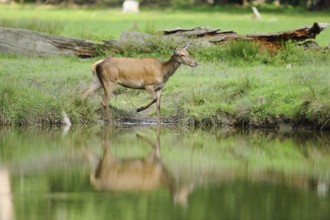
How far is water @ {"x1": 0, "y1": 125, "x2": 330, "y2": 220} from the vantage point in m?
13.5

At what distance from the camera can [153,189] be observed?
15.1 m

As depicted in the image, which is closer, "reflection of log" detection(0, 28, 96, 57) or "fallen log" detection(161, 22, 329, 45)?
"fallen log" detection(161, 22, 329, 45)

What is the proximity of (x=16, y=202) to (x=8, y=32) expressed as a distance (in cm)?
1484

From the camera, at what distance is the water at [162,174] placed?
13.5m

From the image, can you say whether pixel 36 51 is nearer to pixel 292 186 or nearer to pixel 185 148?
pixel 185 148

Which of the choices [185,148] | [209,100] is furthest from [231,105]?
[185,148]

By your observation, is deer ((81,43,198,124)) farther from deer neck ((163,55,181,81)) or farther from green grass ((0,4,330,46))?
green grass ((0,4,330,46))

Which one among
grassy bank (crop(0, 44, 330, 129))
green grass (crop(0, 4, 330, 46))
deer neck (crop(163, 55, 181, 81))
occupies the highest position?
deer neck (crop(163, 55, 181, 81))

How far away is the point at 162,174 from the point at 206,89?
635 cm

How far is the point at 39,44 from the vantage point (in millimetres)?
28141

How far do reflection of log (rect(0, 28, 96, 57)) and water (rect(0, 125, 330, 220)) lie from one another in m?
6.92

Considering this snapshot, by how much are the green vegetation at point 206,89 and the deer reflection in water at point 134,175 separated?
3.32 meters

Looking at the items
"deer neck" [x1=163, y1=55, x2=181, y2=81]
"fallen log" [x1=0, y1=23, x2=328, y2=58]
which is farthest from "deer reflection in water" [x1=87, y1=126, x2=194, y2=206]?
"fallen log" [x1=0, y1=23, x2=328, y2=58]

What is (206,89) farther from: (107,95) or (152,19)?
(152,19)
